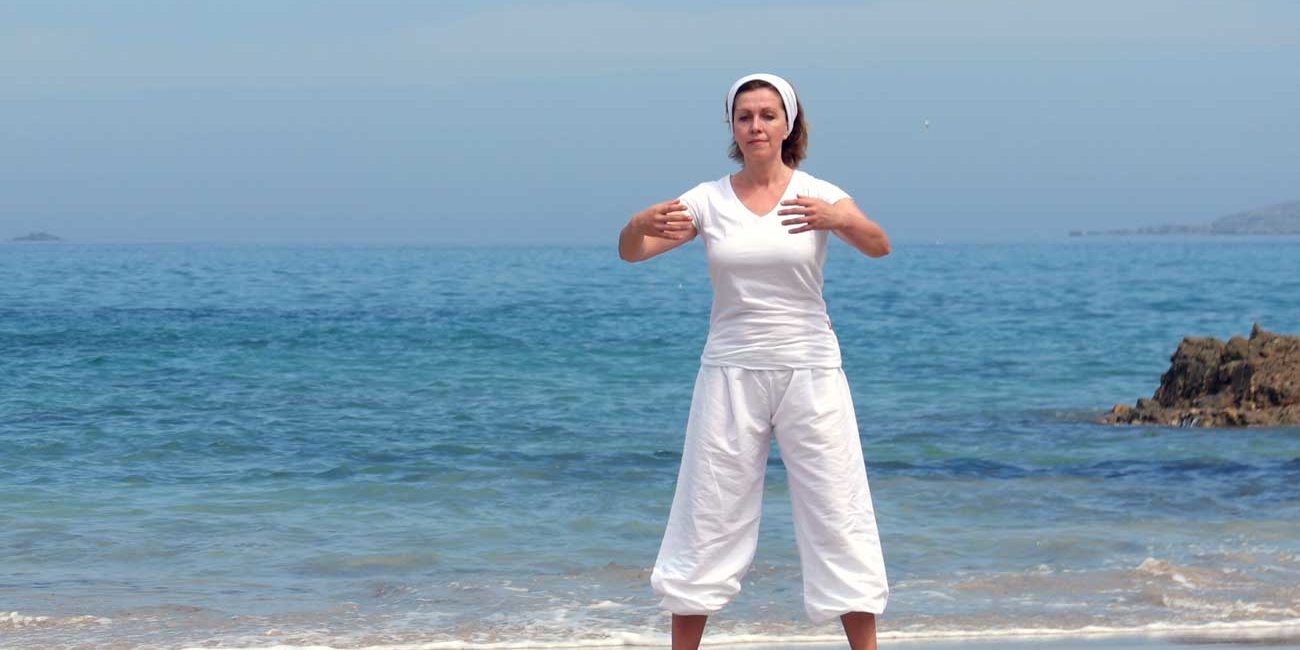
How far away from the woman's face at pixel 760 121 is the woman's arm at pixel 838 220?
0.20m

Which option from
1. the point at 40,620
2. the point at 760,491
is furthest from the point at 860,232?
the point at 40,620

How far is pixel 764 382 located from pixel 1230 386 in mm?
11194

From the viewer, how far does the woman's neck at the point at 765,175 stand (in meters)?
4.38

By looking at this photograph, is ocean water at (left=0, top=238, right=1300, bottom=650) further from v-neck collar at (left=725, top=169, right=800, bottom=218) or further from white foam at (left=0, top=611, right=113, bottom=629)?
v-neck collar at (left=725, top=169, right=800, bottom=218)

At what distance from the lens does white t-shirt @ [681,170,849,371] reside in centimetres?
428

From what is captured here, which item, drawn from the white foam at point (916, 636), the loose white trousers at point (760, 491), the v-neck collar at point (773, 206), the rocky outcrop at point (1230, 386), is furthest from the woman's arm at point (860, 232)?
the rocky outcrop at point (1230, 386)

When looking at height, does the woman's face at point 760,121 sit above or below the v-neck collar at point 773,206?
above

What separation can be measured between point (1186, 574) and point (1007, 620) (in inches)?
58.4

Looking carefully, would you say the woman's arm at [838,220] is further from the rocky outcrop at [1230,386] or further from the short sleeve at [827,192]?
the rocky outcrop at [1230,386]

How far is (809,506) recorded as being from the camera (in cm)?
445

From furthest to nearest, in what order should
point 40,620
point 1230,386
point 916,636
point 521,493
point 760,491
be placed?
point 1230,386
point 521,493
point 40,620
point 916,636
point 760,491

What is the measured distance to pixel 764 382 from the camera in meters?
4.36

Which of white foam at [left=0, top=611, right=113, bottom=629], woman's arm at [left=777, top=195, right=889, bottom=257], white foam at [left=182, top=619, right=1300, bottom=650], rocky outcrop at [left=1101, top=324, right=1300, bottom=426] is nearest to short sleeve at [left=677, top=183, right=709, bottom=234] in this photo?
woman's arm at [left=777, top=195, right=889, bottom=257]

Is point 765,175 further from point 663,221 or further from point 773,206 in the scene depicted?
point 663,221
